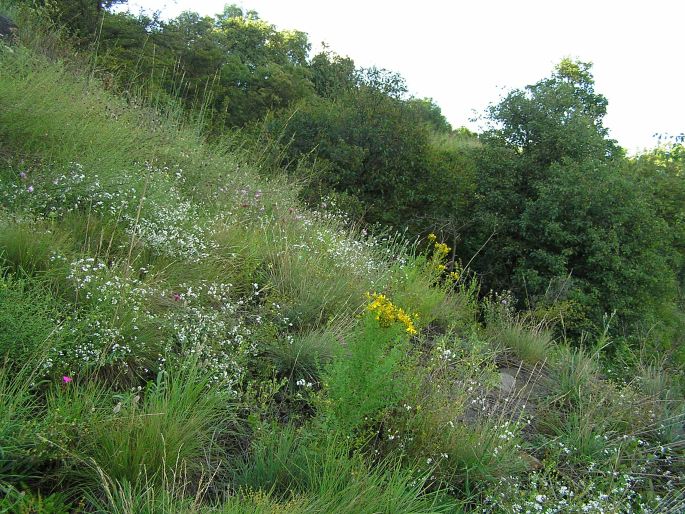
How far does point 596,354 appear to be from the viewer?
5227mm

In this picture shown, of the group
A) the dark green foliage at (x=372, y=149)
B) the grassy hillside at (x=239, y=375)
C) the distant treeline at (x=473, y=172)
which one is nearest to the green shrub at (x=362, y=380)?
the grassy hillside at (x=239, y=375)

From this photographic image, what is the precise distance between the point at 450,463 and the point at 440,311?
2.59 m

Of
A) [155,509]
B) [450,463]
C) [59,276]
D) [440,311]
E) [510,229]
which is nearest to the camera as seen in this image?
[155,509]

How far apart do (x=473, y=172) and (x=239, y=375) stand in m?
9.14

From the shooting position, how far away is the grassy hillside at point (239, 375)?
2.49 m

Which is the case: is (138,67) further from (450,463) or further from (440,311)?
(450,463)

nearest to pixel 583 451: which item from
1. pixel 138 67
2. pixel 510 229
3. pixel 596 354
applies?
pixel 596 354

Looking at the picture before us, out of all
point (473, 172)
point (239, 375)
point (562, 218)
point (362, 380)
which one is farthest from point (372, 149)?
point (362, 380)

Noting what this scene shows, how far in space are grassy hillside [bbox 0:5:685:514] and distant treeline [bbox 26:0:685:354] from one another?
2.99 m

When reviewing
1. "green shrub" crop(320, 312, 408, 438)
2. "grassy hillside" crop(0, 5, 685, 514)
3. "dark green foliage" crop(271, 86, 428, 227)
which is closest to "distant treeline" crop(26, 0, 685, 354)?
"dark green foliage" crop(271, 86, 428, 227)

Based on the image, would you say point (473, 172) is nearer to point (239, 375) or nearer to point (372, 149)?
point (372, 149)

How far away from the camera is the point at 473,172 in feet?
38.4

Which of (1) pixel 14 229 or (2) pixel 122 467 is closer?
(2) pixel 122 467

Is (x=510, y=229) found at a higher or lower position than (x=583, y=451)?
higher
